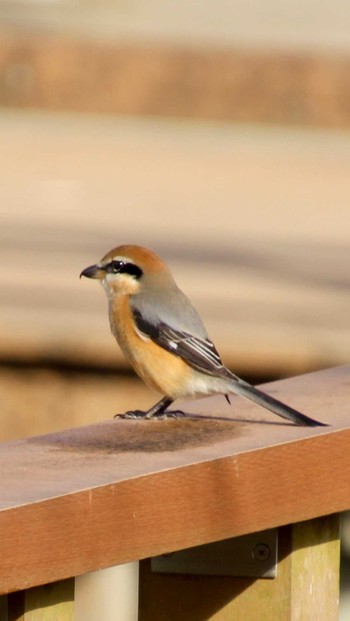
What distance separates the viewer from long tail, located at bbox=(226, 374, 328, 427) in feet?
9.12

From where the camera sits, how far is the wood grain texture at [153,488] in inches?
81.8

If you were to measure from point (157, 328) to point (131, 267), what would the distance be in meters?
0.21

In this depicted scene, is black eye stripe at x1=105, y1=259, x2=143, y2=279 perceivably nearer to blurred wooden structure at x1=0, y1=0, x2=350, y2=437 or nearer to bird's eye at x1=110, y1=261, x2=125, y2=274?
bird's eye at x1=110, y1=261, x2=125, y2=274

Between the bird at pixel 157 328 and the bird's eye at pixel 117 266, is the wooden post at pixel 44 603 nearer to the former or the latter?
the bird at pixel 157 328

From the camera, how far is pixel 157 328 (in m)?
4.05

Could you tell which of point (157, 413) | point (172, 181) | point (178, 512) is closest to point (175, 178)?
point (172, 181)

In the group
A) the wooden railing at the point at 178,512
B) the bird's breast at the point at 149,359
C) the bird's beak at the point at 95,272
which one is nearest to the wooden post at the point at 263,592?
the wooden railing at the point at 178,512

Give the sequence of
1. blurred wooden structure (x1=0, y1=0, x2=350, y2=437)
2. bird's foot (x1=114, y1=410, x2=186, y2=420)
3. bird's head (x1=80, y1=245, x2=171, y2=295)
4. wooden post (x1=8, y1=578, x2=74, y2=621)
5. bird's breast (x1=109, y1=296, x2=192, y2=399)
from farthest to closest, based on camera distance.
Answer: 1. blurred wooden structure (x1=0, y1=0, x2=350, y2=437)
2. bird's head (x1=80, y1=245, x2=171, y2=295)
3. bird's breast (x1=109, y1=296, x2=192, y2=399)
4. bird's foot (x1=114, y1=410, x2=186, y2=420)
5. wooden post (x1=8, y1=578, x2=74, y2=621)

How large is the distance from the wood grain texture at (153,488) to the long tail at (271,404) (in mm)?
30

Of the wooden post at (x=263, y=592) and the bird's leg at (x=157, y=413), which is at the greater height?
the bird's leg at (x=157, y=413)

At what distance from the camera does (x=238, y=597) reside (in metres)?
2.50

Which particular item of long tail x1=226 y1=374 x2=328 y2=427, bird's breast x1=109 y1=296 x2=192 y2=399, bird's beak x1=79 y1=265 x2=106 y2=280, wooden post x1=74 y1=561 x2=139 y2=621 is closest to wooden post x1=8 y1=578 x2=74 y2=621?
long tail x1=226 y1=374 x2=328 y2=427

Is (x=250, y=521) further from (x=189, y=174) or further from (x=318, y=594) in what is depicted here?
(x=189, y=174)

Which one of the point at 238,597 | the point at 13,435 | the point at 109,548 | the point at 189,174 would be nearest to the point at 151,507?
the point at 109,548
